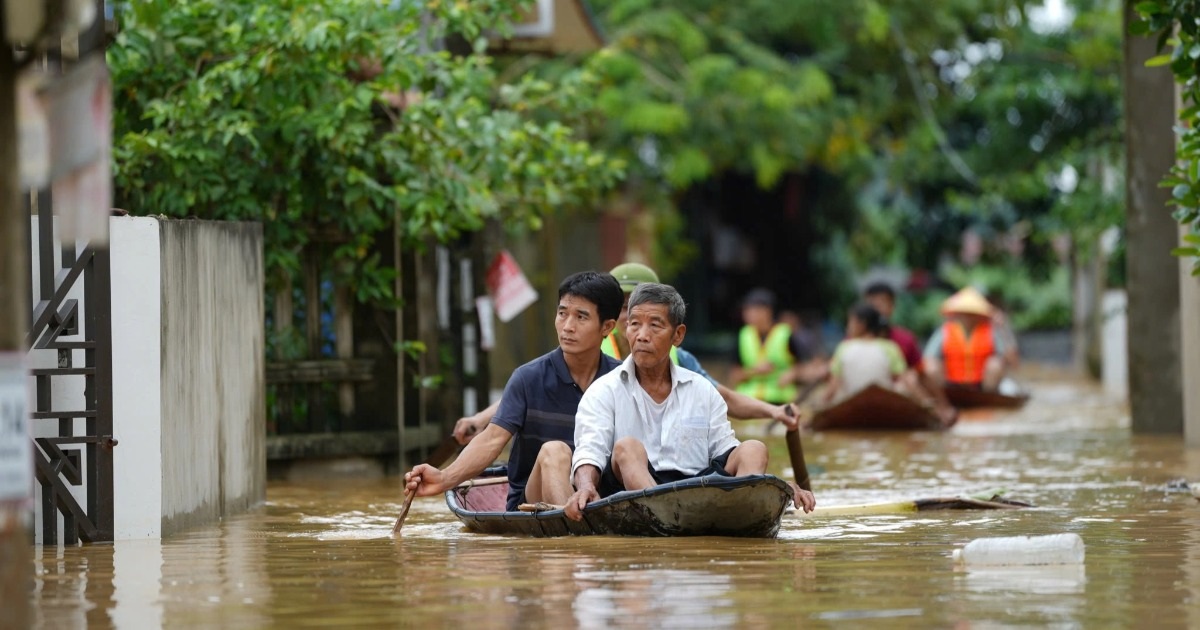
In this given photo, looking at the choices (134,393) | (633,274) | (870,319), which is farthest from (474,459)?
(870,319)

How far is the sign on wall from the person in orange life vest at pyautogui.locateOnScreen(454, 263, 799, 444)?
4.49 meters

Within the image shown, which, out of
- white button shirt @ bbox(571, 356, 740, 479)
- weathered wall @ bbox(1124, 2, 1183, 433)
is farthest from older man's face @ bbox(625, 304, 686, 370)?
weathered wall @ bbox(1124, 2, 1183, 433)

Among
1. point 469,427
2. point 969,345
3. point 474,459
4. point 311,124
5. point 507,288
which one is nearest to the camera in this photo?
point 474,459

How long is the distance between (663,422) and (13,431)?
4.19 m

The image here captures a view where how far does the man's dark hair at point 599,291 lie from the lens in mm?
9641

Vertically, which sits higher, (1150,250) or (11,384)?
→ (1150,250)

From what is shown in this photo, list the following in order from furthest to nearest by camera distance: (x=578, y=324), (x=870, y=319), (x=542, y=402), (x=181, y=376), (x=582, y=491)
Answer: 1. (x=870, y=319)
2. (x=181, y=376)
3. (x=542, y=402)
4. (x=578, y=324)
5. (x=582, y=491)

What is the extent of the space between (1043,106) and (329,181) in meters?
18.0

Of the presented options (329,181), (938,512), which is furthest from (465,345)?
(938,512)

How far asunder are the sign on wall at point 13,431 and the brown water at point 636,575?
4.15 feet

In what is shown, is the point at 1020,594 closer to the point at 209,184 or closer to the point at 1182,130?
the point at 1182,130

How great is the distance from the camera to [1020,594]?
716cm

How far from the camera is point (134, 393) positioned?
975 cm

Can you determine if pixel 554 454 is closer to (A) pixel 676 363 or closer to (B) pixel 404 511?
(B) pixel 404 511
